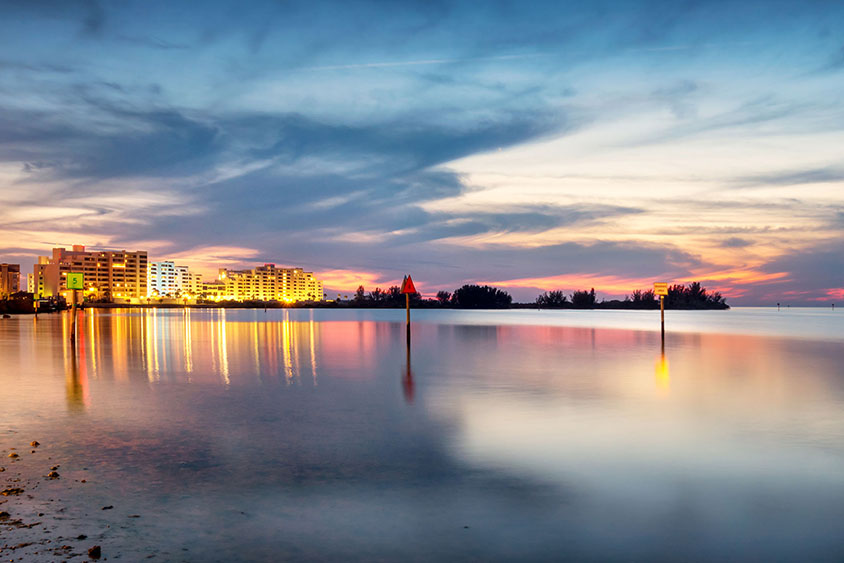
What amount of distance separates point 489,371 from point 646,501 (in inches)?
693

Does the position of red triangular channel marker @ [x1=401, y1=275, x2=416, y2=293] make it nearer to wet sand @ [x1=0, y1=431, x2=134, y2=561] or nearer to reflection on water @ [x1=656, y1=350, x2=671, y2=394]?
reflection on water @ [x1=656, y1=350, x2=671, y2=394]

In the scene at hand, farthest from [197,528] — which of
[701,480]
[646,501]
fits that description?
[701,480]

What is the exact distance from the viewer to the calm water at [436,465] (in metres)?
7.33

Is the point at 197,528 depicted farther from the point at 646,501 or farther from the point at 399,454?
the point at 646,501

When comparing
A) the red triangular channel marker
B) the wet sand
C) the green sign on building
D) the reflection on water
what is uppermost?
the green sign on building

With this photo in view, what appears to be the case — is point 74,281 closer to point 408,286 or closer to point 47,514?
point 408,286

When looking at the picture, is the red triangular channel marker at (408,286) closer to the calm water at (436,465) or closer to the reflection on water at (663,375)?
the calm water at (436,465)

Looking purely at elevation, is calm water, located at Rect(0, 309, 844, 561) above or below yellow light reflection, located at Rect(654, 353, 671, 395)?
above

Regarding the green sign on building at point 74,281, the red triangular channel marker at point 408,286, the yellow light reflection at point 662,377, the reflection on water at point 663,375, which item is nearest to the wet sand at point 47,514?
the yellow light reflection at point 662,377

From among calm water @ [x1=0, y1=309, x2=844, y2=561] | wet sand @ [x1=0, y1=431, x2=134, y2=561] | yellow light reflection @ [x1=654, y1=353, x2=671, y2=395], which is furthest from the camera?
yellow light reflection @ [x1=654, y1=353, x2=671, y2=395]

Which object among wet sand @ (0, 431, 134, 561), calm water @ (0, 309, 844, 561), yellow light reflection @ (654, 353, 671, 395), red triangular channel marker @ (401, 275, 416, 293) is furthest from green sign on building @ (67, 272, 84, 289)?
yellow light reflection @ (654, 353, 671, 395)

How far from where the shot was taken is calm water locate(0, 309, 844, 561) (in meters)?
7.33

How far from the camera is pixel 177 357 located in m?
33.2

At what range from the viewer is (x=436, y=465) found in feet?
35.6
